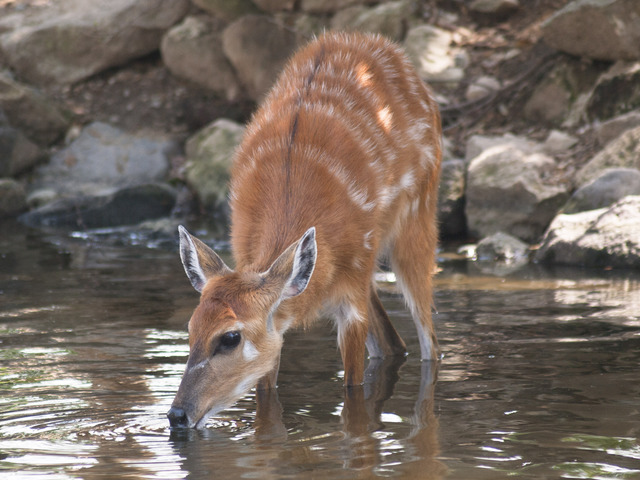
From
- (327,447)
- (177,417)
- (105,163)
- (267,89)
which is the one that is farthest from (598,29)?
(177,417)

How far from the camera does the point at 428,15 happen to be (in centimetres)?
1366

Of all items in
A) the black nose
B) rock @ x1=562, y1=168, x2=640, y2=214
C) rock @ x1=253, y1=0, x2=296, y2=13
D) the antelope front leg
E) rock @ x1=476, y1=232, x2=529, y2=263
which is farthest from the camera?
rock @ x1=253, y1=0, x2=296, y2=13

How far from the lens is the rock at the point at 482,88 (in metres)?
12.4

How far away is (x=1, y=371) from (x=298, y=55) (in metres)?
2.82

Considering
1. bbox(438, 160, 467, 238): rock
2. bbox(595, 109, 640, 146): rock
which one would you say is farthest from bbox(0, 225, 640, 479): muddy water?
bbox(595, 109, 640, 146): rock

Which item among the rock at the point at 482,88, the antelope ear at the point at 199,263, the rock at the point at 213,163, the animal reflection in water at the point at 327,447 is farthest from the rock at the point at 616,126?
the antelope ear at the point at 199,263

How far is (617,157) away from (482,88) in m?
3.08

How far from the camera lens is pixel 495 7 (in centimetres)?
1334

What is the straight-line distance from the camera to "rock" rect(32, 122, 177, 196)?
13641mm

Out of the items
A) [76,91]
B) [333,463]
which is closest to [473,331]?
[333,463]

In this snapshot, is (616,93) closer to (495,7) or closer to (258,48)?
(495,7)

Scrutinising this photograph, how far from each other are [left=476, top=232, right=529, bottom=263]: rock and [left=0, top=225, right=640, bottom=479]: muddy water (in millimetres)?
1092

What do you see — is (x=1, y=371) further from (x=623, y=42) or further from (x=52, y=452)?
(x=623, y=42)

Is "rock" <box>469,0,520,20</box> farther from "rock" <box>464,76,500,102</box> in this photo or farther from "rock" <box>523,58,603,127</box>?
"rock" <box>523,58,603,127</box>
